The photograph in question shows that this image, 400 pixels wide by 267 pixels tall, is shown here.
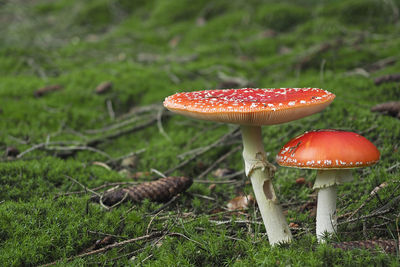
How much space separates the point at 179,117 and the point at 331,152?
3.37m

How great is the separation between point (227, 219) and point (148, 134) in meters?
2.41

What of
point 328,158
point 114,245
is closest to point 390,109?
point 328,158

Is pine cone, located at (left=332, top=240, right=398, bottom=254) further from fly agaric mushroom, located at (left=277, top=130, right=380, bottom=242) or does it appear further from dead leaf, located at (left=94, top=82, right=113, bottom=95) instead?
dead leaf, located at (left=94, top=82, right=113, bottom=95)

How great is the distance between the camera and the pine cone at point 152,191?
3.12 metres

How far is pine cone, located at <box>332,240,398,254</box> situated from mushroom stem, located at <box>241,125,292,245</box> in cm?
43

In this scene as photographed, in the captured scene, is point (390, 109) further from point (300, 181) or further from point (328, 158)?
point (328, 158)

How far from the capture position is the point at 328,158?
7.05 feet

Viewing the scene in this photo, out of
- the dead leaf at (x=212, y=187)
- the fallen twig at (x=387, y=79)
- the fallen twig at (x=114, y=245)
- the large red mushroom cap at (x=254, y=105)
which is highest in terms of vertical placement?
the large red mushroom cap at (x=254, y=105)

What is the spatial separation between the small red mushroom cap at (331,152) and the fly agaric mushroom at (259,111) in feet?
0.65

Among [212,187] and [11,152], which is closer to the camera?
[212,187]

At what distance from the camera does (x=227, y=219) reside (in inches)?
120

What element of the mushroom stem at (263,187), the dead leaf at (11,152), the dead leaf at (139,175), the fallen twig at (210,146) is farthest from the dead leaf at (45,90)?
the mushroom stem at (263,187)

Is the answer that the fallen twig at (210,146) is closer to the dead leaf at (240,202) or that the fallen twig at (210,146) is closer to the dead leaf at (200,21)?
the dead leaf at (240,202)

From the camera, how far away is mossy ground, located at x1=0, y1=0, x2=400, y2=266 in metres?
2.46
